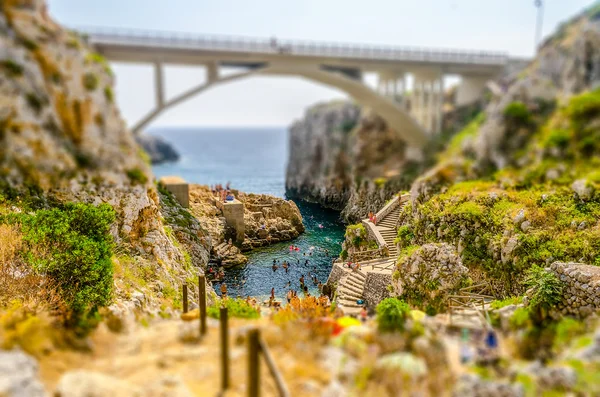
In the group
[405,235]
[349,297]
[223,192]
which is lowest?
[349,297]

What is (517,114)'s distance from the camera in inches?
848

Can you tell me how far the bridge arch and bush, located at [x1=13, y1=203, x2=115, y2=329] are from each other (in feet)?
14.2

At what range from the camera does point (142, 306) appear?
10648 mm

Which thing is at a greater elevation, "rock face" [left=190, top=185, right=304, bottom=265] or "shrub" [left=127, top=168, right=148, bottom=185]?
"shrub" [left=127, top=168, right=148, bottom=185]

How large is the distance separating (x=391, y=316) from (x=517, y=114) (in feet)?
56.8

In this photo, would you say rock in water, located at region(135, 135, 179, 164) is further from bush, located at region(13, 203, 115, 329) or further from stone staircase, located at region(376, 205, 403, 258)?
stone staircase, located at region(376, 205, 403, 258)

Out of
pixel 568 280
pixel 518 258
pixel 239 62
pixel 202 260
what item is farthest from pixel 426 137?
pixel 202 260

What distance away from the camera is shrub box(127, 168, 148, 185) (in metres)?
8.69

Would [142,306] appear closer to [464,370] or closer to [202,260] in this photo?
[202,260]

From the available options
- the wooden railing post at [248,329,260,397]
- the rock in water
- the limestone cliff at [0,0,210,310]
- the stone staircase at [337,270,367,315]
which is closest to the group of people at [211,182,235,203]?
the limestone cliff at [0,0,210,310]

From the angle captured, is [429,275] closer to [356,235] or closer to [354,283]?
[354,283]

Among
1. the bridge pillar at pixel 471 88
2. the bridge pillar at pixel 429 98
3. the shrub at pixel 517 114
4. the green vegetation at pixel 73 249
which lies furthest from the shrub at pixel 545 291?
the bridge pillar at pixel 471 88

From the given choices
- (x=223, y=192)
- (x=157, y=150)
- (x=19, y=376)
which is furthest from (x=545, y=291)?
(x=157, y=150)

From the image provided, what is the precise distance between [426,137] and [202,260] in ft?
73.2
